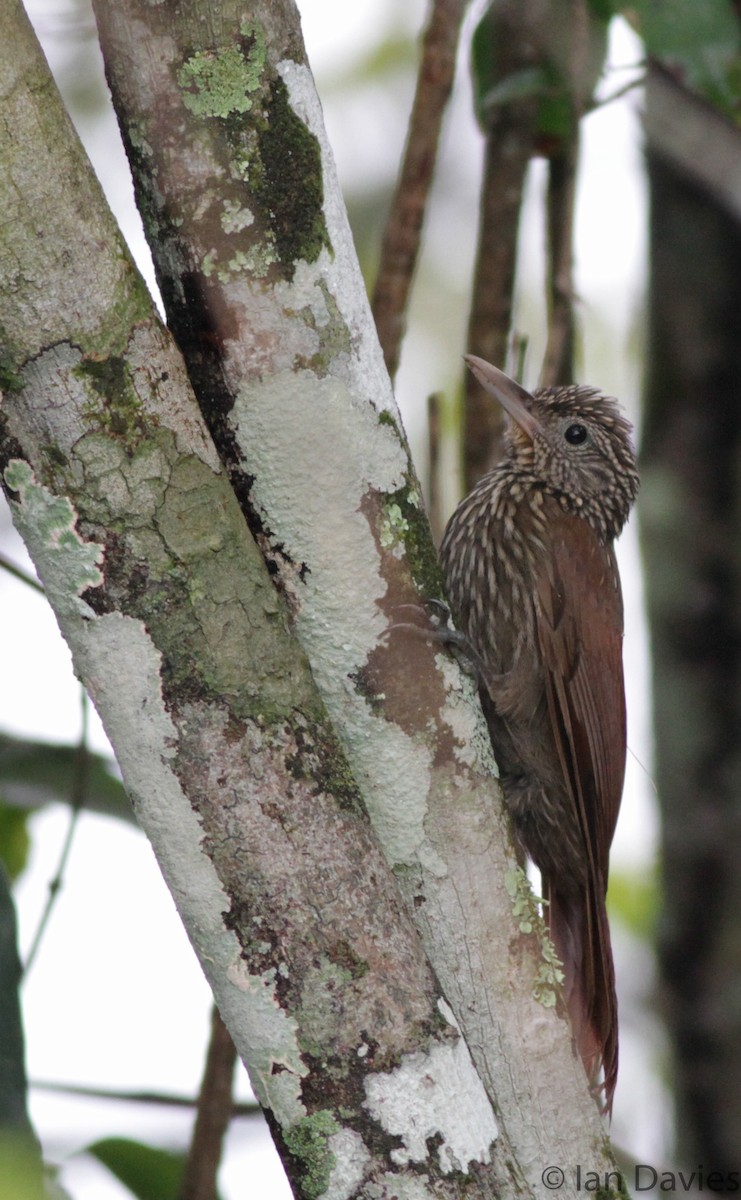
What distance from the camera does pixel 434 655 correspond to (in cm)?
171

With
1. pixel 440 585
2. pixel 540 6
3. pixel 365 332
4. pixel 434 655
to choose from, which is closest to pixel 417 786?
pixel 434 655

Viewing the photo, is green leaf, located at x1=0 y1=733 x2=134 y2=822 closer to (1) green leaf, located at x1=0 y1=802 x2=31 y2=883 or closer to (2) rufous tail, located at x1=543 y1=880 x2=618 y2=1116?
(1) green leaf, located at x1=0 y1=802 x2=31 y2=883

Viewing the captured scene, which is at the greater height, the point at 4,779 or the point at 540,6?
the point at 540,6

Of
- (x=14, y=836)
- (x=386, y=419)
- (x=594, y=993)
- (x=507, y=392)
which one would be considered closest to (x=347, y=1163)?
(x=386, y=419)

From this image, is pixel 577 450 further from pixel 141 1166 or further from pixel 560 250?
pixel 141 1166

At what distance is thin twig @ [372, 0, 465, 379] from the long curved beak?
18 centimetres

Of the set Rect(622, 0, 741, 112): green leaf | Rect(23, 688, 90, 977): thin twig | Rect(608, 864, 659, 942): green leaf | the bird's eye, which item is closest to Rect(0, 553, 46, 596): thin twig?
Rect(23, 688, 90, 977): thin twig

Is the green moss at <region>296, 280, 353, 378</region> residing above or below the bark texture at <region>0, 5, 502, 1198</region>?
above

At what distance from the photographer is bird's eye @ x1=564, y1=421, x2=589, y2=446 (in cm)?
312

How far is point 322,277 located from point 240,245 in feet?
0.35

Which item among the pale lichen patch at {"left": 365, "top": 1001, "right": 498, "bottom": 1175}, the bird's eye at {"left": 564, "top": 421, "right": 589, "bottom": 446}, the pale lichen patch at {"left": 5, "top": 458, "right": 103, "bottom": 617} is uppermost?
the bird's eye at {"left": 564, "top": 421, "right": 589, "bottom": 446}

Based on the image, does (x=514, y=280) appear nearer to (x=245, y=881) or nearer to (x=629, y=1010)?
(x=245, y=881)

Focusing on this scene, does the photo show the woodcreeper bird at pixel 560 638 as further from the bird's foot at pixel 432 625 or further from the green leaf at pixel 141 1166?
the green leaf at pixel 141 1166

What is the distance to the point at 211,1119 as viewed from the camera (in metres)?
2.51
